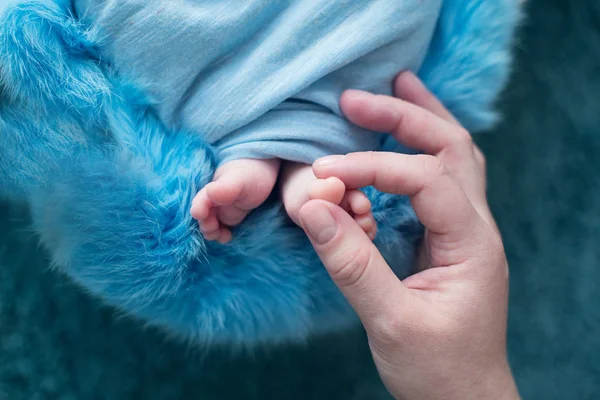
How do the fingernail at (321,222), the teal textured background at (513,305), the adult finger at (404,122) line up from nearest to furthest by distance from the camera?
the fingernail at (321,222), the adult finger at (404,122), the teal textured background at (513,305)

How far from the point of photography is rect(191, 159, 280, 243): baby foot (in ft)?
2.06

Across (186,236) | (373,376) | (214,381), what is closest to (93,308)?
(214,381)

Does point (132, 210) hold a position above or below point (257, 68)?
below

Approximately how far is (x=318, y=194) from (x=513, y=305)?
2.23ft

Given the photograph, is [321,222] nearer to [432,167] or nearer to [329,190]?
[329,190]

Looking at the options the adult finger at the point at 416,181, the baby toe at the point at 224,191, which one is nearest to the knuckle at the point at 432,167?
the adult finger at the point at 416,181

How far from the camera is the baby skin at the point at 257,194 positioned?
24.4 inches

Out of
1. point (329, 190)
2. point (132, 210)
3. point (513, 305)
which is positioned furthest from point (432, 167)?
point (513, 305)

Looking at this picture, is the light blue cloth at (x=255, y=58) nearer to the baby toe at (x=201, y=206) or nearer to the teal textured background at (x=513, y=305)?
the baby toe at (x=201, y=206)

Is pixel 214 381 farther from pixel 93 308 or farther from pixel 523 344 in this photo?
pixel 523 344

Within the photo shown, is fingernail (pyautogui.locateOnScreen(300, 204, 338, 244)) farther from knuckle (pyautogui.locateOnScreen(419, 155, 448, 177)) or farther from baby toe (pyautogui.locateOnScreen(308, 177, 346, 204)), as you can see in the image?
knuckle (pyautogui.locateOnScreen(419, 155, 448, 177))

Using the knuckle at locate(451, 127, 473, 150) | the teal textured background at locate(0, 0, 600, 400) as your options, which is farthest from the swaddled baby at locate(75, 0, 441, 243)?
the teal textured background at locate(0, 0, 600, 400)

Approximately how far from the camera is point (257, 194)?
2.22 feet

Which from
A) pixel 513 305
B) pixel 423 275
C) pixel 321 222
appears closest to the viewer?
pixel 321 222
